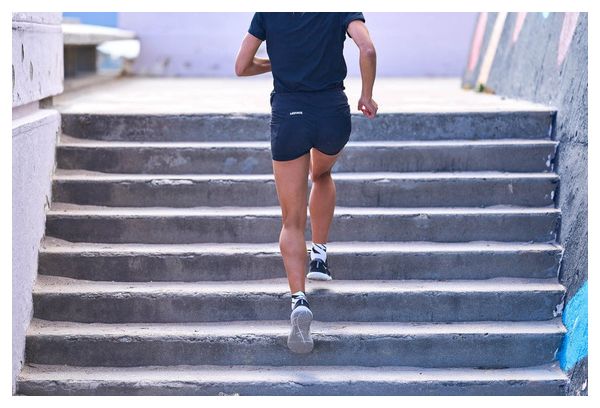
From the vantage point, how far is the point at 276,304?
5.55 meters

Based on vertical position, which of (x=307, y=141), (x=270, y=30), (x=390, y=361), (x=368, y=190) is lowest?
(x=390, y=361)

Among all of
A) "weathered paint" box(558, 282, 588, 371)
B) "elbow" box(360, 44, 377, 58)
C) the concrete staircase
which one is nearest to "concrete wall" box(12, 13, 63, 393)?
the concrete staircase

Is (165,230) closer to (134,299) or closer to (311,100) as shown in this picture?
(134,299)

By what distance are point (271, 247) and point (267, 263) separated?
161 millimetres

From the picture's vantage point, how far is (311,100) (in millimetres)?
5023

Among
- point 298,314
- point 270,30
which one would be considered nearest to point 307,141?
point 270,30

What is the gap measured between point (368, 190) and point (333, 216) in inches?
16.5

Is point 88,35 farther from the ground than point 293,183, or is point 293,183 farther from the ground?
point 88,35

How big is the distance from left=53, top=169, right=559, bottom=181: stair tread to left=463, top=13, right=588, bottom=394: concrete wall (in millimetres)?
343

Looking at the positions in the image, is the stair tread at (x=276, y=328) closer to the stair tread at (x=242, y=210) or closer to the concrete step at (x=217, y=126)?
the stair tread at (x=242, y=210)

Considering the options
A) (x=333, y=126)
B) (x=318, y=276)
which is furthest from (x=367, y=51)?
(x=318, y=276)

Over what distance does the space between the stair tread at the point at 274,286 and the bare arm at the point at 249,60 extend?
4.36 ft

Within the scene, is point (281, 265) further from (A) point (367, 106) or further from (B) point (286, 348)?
(A) point (367, 106)

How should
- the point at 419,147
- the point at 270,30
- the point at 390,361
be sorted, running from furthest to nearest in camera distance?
the point at 419,147 → the point at 390,361 → the point at 270,30
